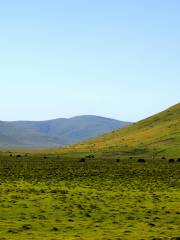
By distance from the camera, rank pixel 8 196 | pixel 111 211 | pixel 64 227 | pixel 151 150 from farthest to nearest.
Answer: pixel 151 150 → pixel 8 196 → pixel 111 211 → pixel 64 227

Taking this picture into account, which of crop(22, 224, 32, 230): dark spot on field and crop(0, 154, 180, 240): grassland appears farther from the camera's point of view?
crop(22, 224, 32, 230): dark spot on field

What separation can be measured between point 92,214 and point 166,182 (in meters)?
27.2

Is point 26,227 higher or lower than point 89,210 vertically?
lower

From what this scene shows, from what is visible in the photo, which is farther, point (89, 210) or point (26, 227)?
point (89, 210)

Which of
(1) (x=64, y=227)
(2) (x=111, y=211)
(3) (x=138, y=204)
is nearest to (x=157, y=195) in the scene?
(3) (x=138, y=204)

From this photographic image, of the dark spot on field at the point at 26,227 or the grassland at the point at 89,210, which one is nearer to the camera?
the grassland at the point at 89,210

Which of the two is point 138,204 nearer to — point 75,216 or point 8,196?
point 75,216

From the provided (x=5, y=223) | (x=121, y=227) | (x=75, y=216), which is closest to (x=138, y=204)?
(x=75, y=216)

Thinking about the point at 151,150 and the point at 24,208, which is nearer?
the point at 24,208

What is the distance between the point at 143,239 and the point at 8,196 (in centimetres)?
2037

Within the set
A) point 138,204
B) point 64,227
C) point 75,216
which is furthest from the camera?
point 138,204

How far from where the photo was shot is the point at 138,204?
4078cm

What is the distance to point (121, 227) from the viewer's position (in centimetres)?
3019

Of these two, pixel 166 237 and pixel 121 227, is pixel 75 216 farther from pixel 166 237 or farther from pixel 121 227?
pixel 166 237
